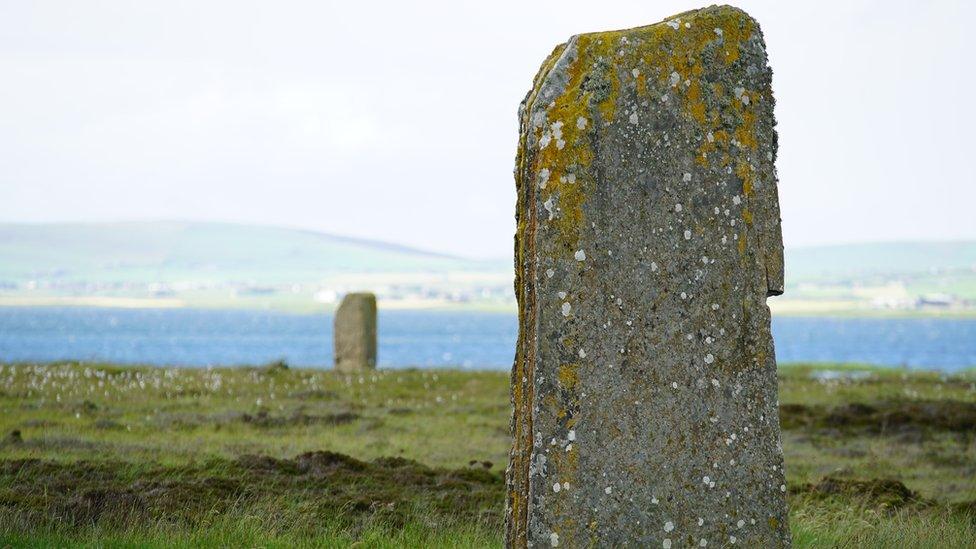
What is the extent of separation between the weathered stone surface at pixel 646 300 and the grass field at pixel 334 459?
1797mm

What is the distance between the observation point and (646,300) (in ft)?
21.6

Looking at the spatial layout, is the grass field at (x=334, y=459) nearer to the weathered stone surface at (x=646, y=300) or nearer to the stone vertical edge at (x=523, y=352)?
the stone vertical edge at (x=523, y=352)

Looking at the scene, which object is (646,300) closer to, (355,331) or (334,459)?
(334,459)

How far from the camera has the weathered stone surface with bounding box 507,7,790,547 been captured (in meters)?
6.41

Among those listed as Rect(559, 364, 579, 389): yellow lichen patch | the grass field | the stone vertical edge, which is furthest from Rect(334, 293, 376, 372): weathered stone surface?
Rect(559, 364, 579, 389): yellow lichen patch

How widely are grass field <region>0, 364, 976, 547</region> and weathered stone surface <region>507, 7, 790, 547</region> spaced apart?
1.80 metres

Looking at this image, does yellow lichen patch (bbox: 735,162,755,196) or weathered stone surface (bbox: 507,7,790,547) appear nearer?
weathered stone surface (bbox: 507,7,790,547)

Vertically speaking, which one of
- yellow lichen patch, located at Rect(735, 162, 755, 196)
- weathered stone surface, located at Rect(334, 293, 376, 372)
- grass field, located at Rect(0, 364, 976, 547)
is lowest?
grass field, located at Rect(0, 364, 976, 547)

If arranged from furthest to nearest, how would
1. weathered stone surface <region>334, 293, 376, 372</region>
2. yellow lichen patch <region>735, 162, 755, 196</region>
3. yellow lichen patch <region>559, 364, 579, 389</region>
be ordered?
weathered stone surface <region>334, 293, 376, 372</region>
yellow lichen patch <region>735, 162, 755, 196</region>
yellow lichen patch <region>559, 364, 579, 389</region>

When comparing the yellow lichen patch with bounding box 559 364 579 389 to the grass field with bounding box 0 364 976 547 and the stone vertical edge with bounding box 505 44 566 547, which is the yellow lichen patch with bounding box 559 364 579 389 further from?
the grass field with bounding box 0 364 976 547

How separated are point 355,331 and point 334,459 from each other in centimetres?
1559

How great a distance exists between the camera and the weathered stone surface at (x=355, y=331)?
27.6m

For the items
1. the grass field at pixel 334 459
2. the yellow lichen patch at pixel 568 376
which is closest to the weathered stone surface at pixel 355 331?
the grass field at pixel 334 459

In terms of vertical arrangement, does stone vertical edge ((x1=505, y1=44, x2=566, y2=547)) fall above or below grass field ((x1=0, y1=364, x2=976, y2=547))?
above
